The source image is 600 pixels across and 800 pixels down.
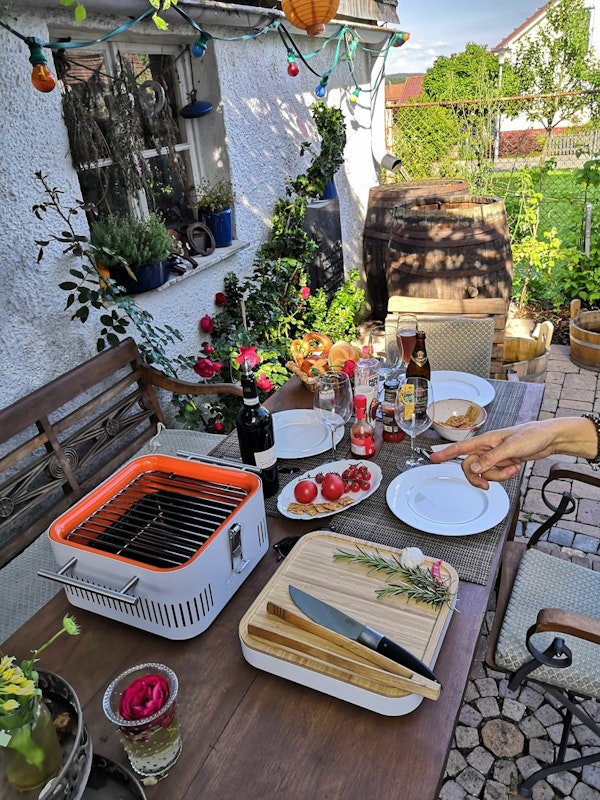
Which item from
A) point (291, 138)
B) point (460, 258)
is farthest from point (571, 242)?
point (291, 138)

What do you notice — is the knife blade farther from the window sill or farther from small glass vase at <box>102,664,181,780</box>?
the window sill

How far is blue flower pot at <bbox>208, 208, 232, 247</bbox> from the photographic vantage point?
344 cm

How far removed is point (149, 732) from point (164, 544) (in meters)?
0.40

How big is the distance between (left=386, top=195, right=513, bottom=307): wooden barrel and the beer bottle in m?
1.84

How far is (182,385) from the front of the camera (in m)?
2.61

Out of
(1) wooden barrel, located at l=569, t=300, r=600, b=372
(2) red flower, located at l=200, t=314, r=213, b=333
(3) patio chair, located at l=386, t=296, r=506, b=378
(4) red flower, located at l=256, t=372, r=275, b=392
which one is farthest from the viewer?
(1) wooden barrel, located at l=569, t=300, r=600, b=372

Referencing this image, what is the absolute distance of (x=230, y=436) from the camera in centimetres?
201

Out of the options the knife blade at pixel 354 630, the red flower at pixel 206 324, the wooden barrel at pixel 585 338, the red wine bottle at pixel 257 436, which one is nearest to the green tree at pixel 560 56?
the wooden barrel at pixel 585 338

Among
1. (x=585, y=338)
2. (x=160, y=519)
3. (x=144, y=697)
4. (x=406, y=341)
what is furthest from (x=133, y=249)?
(x=585, y=338)

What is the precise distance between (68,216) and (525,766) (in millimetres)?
2554

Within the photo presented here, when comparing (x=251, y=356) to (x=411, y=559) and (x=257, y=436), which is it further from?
(x=411, y=559)

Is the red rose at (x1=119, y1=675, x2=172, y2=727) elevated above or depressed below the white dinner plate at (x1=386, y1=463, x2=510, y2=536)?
above

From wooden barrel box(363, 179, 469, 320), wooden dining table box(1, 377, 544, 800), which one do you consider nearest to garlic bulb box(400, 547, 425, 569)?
wooden dining table box(1, 377, 544, 800)

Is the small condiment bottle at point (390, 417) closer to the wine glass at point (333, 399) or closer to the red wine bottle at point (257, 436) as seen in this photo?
the wine glass at point (333, 399)
